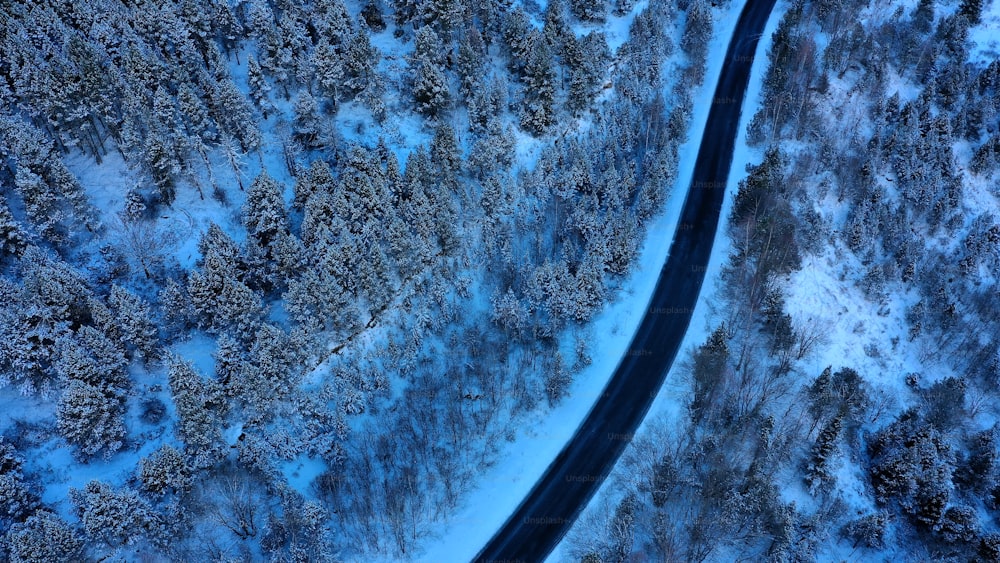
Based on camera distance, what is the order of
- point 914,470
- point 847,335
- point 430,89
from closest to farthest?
point 914,470
point 847,335
point 430,89

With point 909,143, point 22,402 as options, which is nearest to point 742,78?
point 909,143

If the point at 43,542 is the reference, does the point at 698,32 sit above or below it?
above

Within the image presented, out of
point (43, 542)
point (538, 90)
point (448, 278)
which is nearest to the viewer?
point (43, 542)

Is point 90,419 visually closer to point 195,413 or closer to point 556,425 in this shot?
point 195,413

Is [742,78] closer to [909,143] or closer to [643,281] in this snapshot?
[909,143]

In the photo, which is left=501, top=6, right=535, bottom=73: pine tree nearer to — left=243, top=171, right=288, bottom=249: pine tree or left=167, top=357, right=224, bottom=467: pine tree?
left=243, top=171, right=288, bottom=249: pine tree

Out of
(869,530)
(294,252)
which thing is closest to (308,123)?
(294,252)

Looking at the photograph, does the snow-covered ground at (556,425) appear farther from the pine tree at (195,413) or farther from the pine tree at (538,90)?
the pine tree at (195,413)

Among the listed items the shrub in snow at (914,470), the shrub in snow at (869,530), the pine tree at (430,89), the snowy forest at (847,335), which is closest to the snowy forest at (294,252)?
the pine tree at (430,89)
